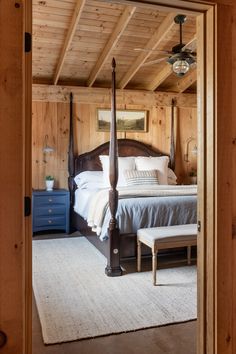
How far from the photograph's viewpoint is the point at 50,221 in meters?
5.39

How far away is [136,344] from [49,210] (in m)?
3.42

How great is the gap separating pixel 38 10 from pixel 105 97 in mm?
2167

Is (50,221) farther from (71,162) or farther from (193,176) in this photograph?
(193,176)

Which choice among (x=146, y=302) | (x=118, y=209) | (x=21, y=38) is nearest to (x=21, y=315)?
(x=21, y=38)

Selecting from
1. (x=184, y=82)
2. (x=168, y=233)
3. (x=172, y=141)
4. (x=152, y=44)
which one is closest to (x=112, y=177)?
(x=168, y=233)

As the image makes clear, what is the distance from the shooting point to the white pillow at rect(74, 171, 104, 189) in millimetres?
5350

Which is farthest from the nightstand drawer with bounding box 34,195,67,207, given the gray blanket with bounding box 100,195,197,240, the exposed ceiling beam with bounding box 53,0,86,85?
the exposed ceiling beam with bounding box 53,0,86,85

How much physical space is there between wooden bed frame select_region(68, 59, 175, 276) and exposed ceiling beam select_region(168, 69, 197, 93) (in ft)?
1.00

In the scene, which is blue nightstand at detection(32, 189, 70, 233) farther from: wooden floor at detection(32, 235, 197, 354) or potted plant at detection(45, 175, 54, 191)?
wooden floor at detection(32, 235, 197, 354)

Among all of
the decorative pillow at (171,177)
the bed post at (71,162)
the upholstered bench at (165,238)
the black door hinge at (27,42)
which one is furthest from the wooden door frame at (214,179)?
the decorative pillow at (171,177)

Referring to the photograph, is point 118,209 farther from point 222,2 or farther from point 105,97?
point 105,97

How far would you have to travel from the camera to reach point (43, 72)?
569 cm

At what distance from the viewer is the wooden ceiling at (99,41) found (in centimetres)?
426

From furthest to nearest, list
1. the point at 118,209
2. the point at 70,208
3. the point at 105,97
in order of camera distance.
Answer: the point at 105,97 → the point at 70,208 → the point at 118,209
